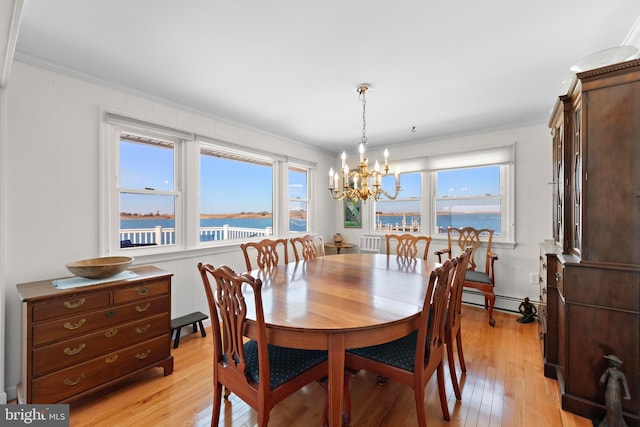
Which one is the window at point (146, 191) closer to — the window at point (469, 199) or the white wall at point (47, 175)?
the white wall at point (47, 175)

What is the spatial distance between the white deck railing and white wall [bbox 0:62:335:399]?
1.09 feet

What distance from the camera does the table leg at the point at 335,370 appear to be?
130 cm

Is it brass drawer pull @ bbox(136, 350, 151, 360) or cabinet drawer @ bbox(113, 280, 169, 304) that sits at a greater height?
cabinet drawer @ bbox(113, 280, 169, 304)

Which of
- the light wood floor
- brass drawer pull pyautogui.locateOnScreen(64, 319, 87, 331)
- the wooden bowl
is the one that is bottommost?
the light wood floor

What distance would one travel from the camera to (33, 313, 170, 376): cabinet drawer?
5.49 ft

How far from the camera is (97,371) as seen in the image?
1.86m

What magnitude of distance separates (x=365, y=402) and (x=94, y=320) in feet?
6.38

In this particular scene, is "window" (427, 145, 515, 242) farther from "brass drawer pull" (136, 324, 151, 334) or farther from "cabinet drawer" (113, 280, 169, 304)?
"brass drawer pull" (136, 324, 151, 334)

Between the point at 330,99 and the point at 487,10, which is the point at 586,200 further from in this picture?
the point at 330,99

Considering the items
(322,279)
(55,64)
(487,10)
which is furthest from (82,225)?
(487,10)

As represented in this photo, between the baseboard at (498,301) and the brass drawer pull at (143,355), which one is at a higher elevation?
the brass drawer pull at (143,355)

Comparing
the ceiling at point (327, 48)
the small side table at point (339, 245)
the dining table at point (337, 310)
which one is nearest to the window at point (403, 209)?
the small side table at point (339, 245)

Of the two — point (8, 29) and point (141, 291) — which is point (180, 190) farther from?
point (8, 29)

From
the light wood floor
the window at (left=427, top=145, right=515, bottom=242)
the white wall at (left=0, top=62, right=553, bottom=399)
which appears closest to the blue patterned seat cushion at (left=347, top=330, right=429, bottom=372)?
the light wood floor
